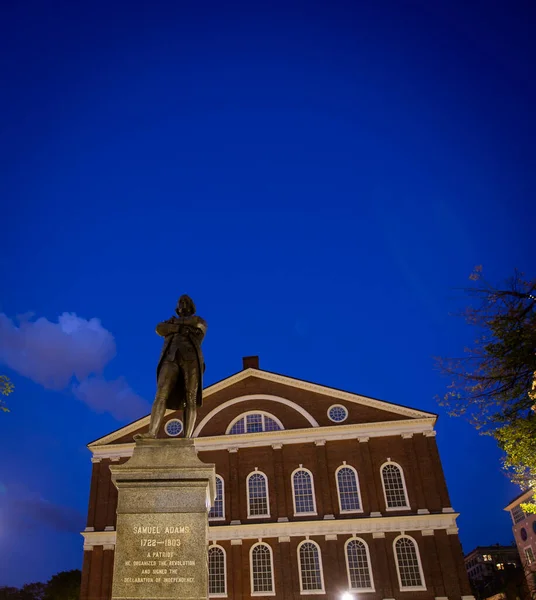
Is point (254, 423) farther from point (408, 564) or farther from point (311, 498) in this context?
point (408, 564)

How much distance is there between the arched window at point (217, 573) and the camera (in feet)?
101

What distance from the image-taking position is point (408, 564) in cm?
2992

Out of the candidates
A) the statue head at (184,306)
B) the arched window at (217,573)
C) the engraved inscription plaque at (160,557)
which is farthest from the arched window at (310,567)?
the engraved inscription plaque at (160,557)

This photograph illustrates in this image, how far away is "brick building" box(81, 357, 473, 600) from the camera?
2997 centimetres

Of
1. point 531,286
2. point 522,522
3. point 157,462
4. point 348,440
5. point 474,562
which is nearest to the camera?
point 157,462

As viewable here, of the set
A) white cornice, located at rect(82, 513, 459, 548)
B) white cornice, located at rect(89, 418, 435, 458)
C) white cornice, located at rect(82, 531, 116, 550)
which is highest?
white cornice, located at rect(89, 418, 435, 458)

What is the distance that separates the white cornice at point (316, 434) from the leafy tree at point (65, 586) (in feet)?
112

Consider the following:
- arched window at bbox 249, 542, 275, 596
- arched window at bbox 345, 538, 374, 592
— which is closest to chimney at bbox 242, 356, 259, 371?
arched window at bbox 249, 542, 275, 596

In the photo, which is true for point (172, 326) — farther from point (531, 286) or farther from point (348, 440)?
point (348, 440)

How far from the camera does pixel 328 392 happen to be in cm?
3591

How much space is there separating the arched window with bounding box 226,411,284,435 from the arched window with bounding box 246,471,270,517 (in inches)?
117

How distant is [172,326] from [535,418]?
931 centimetres

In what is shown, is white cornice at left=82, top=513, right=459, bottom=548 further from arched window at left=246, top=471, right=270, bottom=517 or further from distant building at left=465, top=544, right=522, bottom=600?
distant building at left=465, top=544, right=522, bottom=600

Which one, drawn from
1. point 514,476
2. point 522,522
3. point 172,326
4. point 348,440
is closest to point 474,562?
point 522,522
